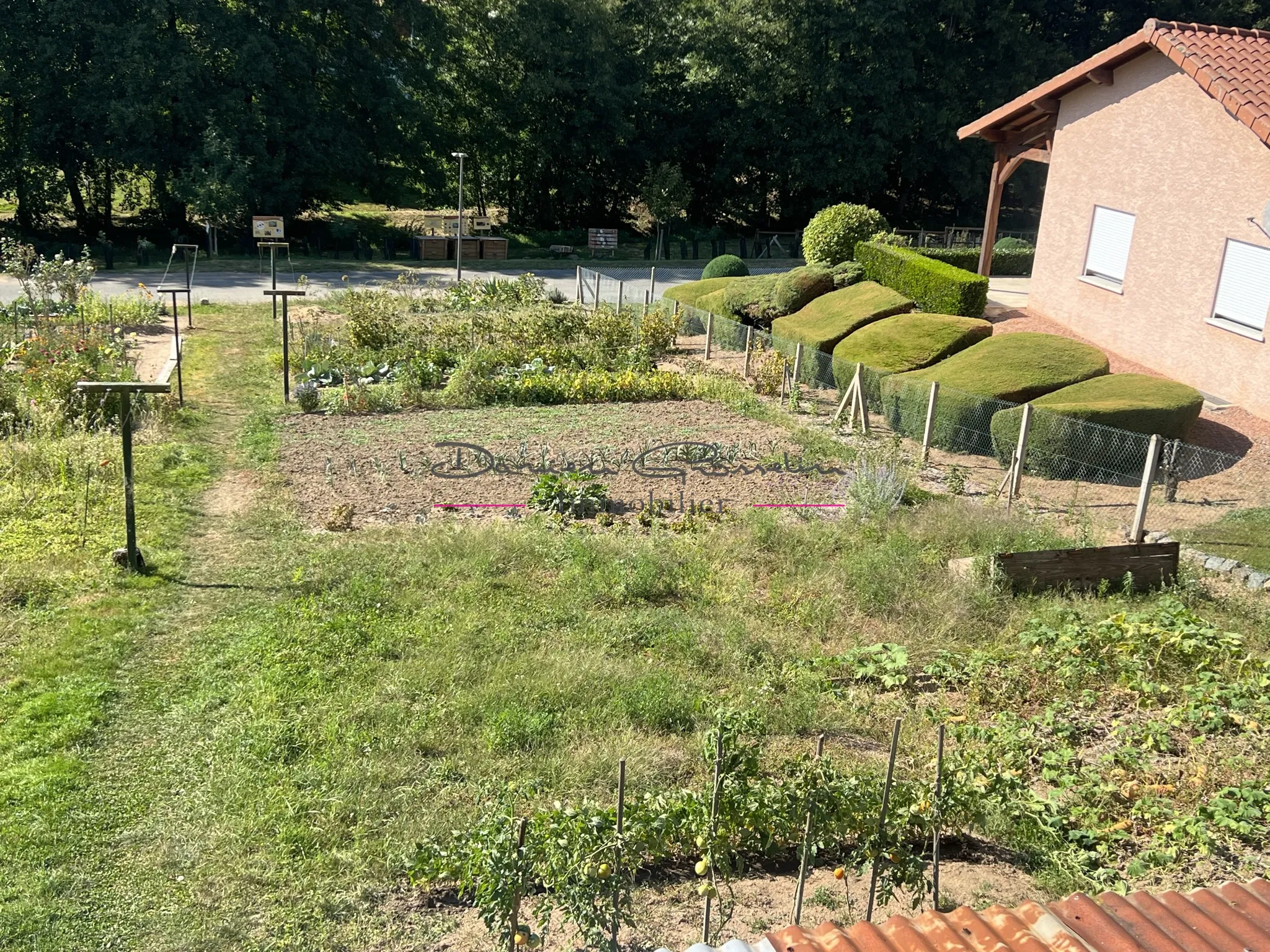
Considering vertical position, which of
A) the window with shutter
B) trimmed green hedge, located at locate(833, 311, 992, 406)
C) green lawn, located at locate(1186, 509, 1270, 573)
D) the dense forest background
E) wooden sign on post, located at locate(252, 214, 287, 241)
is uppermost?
the dense forest background

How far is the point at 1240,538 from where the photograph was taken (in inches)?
427

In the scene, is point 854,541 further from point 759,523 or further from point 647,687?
point 647,687

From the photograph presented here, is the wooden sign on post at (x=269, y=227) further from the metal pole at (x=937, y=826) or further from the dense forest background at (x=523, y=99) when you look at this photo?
the metal pole at (x=937, y=826)

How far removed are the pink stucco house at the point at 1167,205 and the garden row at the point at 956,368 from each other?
1932 mm

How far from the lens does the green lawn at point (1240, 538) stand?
10.4 m

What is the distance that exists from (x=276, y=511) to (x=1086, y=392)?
31.4 ft

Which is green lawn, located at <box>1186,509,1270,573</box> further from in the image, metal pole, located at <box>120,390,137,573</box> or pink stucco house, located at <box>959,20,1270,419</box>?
metal pole, located at <box>120,390,137,573</box>

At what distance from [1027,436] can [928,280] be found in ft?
25.6

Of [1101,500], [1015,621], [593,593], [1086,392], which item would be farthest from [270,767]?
[1086,392]

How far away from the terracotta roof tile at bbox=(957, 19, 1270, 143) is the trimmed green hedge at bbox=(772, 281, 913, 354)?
4996 mm

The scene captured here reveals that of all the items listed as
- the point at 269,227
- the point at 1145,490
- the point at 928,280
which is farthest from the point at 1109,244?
the point at 269,227

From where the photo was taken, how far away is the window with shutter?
14781 mm

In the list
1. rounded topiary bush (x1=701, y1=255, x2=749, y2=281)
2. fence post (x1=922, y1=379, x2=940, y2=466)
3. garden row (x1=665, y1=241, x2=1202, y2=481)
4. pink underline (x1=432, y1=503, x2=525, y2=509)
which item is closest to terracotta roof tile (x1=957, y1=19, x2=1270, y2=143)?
garden row (x1=665, y1=241, x2=1202, y2=481)

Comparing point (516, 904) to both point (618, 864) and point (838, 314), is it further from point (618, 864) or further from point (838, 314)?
point (838, 314)
